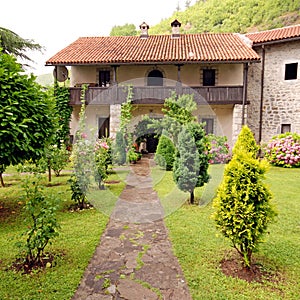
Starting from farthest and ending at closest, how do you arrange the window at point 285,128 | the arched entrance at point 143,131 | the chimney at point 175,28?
1. the chimney at point 175,28
2. the window at point 285,128
3. the arched entrance at point 143,131

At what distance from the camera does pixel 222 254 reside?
439 cm

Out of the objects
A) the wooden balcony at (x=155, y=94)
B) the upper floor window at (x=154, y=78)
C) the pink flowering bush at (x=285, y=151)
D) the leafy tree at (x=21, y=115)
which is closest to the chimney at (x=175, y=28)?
the upper floor window at (x=154, y=78)

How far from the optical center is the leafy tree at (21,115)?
4.87 metres

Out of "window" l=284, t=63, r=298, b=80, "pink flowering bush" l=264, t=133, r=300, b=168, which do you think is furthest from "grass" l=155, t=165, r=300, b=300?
"window" l=284, t=63, r=298, b=80

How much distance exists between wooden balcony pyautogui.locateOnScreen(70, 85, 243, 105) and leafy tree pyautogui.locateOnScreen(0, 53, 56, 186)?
31.8ft

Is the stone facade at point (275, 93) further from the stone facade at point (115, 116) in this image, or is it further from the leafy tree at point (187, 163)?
the leafy tree at point (187, 163)

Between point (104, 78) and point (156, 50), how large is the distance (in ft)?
11.3

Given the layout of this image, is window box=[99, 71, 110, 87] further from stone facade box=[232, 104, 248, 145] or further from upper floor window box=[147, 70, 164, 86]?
stone facade box=[232, 104, 248, 145]

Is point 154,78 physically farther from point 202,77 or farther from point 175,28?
point 175,28

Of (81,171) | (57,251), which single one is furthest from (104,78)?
(57,251)

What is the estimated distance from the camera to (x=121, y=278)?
146 inches

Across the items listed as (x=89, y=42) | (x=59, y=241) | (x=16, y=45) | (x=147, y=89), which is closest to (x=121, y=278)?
(x=59, y=241)

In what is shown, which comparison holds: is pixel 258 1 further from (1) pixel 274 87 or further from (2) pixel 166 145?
(2) pixel 166 145

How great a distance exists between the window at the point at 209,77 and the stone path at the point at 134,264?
1193 cm
